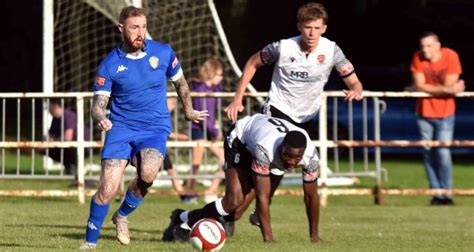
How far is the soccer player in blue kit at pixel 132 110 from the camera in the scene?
38.6ft

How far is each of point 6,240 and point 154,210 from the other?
14.8 ft

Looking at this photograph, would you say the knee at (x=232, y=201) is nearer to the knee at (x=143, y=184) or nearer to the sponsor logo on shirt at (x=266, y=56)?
the knee at (x=143, y=184)

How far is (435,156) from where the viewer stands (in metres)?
18.6

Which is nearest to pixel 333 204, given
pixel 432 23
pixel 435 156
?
pixel 435 156

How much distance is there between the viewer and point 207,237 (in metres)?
11.2

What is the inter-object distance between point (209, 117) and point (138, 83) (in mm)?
6793

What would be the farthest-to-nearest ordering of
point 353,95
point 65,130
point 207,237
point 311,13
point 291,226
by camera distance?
point 65,130, point 291,226, point 353,95, point 311,13, point 207,237

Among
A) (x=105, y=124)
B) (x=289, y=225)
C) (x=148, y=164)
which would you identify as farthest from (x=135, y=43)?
(x=289, y=225)

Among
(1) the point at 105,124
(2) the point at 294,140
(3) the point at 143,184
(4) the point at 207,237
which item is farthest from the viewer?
(3) the point at 143,184

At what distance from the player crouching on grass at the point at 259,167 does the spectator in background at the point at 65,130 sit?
6674mm

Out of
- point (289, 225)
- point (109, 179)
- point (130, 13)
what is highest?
point (130, 13)

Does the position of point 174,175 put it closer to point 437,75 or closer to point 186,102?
point 437,75

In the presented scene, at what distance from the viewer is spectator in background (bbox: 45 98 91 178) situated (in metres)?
19.6

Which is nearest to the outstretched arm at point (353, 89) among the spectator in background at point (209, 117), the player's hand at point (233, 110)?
the player's hand at point (233, 110)
